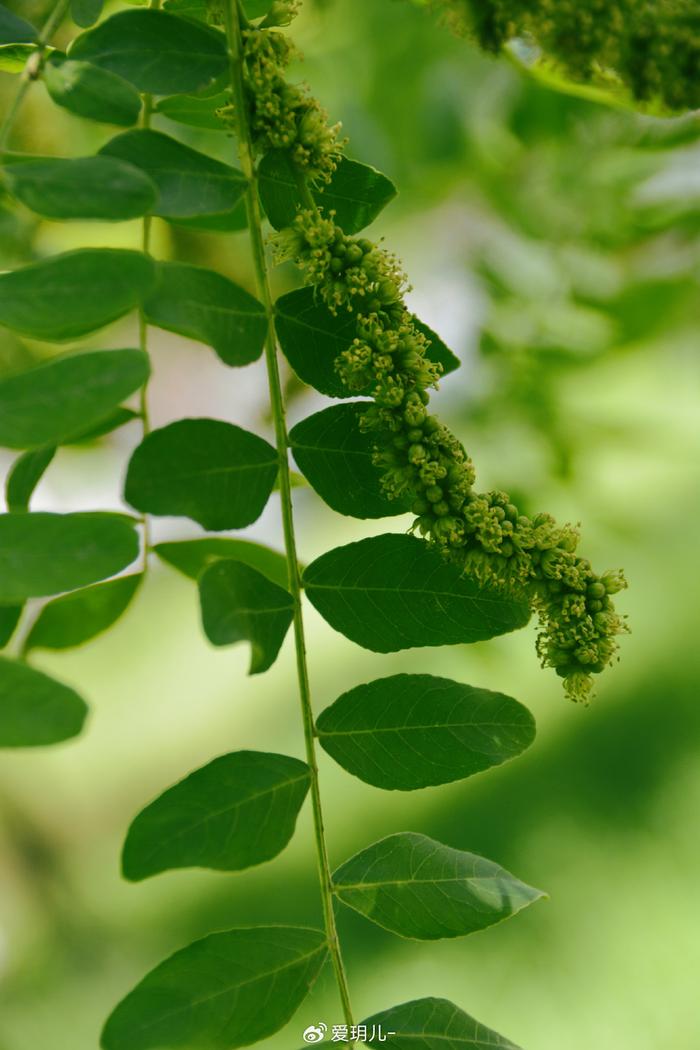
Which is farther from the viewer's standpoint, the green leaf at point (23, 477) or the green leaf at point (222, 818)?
the green leaf at point (23, 477)

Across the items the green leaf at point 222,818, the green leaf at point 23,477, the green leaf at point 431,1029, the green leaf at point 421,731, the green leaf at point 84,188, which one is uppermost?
the green leaf at point 84,188

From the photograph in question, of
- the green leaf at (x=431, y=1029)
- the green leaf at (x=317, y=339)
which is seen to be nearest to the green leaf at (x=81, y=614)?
the green leaf at (x=317, y=339)

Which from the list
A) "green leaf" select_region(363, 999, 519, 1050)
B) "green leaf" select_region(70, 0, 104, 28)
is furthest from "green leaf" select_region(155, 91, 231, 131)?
"green leaf" select_region(363, 999, 519, 1050)

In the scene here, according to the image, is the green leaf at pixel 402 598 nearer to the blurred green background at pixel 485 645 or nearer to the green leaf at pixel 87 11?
the blurred green background at pixel 485 645

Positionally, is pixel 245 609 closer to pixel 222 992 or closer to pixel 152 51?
pixel 222 992

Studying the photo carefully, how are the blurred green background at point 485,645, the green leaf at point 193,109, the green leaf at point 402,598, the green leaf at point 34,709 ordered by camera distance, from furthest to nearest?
the blurred green background at point 485,645
the green leaf at point 193,109
the green leaf at point 402,598
the green leaf at point 34,709

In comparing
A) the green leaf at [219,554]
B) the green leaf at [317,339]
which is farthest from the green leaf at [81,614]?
the green leaf at [317,339]

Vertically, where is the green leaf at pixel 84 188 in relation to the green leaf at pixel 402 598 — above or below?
above

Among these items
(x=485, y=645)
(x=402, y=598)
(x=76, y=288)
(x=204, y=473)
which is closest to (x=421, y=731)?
(x=402, y=598)

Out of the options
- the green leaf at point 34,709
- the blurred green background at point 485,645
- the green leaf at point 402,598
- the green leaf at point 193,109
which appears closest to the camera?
the green leaf at point 34,709
